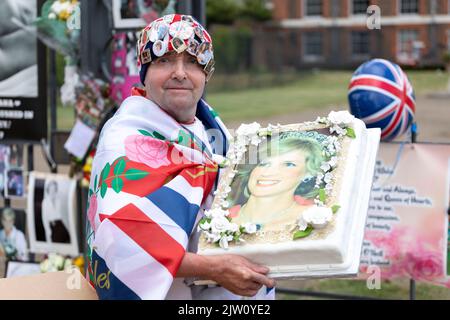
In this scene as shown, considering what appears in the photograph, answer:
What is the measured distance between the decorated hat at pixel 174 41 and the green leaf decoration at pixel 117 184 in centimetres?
41

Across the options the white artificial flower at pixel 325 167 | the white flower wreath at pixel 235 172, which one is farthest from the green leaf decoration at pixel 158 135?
the white artificial flower at pixel 325 167

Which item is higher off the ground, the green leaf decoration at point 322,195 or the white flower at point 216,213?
the green leaf decoration at point 322,195

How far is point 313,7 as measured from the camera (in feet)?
127

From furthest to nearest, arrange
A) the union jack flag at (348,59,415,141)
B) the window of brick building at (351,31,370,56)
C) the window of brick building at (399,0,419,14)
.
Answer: the window of brick building at (351,31,370,56) → the window of brick building at (399,0,419,14) → the union jack flag at (348,59,415,141)

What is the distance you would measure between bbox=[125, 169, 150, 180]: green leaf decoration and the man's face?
0.28 m

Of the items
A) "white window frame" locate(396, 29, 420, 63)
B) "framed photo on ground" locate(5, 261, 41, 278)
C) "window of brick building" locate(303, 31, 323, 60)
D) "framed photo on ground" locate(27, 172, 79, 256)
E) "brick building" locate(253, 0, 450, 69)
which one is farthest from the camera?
"window of brick building" locate(303, 31, 323, 60)

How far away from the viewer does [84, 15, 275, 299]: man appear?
2.27m

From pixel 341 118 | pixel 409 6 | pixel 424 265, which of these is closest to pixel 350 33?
pixel 409 6

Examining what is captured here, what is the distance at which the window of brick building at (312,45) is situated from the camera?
3753 centimetres

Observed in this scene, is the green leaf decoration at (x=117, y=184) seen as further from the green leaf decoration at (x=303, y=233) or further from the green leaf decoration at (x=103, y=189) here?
the green leaf decoration at (x=303, y=233)

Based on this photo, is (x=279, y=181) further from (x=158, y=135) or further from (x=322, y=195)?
(x=158, y=135)

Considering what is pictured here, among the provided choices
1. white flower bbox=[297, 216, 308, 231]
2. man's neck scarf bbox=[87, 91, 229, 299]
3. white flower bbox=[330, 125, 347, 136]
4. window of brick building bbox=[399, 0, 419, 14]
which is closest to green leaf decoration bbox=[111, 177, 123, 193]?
man's neck scarf bbox=[87, 91, 229, 299]

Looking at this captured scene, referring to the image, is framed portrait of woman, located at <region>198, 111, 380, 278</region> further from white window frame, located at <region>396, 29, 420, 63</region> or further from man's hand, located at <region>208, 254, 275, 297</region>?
white window frame, located at <region>396, 29, 420, 63</region>

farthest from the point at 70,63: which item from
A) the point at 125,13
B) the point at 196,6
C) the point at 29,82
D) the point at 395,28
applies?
the point at 395,28
